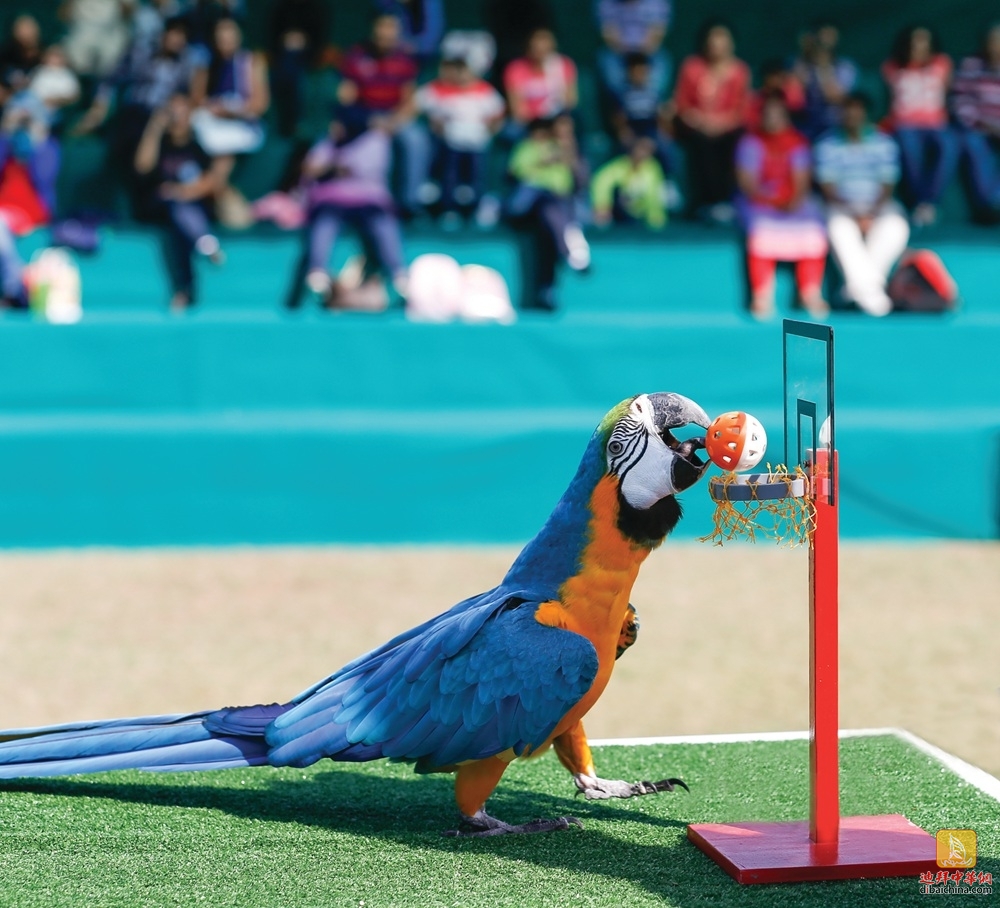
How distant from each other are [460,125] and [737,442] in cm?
683

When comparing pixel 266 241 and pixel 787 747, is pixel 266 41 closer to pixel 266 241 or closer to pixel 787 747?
pixel 266 241

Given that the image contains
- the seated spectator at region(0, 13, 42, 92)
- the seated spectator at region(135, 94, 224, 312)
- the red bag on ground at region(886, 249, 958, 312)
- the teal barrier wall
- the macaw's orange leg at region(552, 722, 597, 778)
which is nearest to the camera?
the macaw's orange leg at region(552, 722, 597, 778)

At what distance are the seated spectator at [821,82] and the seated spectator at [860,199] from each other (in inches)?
9.6

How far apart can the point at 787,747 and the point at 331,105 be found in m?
6.51

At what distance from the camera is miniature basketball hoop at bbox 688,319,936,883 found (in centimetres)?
271

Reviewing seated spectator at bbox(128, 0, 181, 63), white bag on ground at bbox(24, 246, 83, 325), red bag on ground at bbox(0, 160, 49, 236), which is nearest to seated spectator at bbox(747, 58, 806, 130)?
seated spectator at bbox(128, 0, 181, 63)

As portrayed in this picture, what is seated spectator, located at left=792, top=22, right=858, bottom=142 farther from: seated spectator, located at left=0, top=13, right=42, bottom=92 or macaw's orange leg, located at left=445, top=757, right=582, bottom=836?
macaw's orange leg, located at left=445, top=757, right=582, bottom=836

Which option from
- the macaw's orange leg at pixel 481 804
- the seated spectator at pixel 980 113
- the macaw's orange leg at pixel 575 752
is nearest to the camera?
the macaw's orange leg at pixel 481 804

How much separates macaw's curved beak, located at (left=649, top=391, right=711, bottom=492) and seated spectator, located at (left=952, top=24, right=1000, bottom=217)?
760 cm

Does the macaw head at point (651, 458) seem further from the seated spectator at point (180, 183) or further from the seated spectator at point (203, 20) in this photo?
the seated spectator at point (203, 20)

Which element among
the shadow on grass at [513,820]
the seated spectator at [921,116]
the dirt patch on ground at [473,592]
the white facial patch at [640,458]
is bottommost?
the dirt patch on ground at [473,592]

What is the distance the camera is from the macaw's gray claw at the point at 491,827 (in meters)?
3.06

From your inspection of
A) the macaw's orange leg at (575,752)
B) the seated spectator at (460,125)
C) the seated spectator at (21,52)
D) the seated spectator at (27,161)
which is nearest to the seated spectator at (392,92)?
the seated spectator at (460,125)

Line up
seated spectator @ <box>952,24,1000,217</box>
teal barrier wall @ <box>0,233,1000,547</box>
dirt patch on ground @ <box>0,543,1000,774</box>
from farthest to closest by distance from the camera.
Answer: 1. seated spectator @ <box>952,24,1000,217</box>
2. teal barrier wall @ <box>0,233,1000,547</box>
3. dirt patch on ground @ <box>0,543,1000,774</box>
